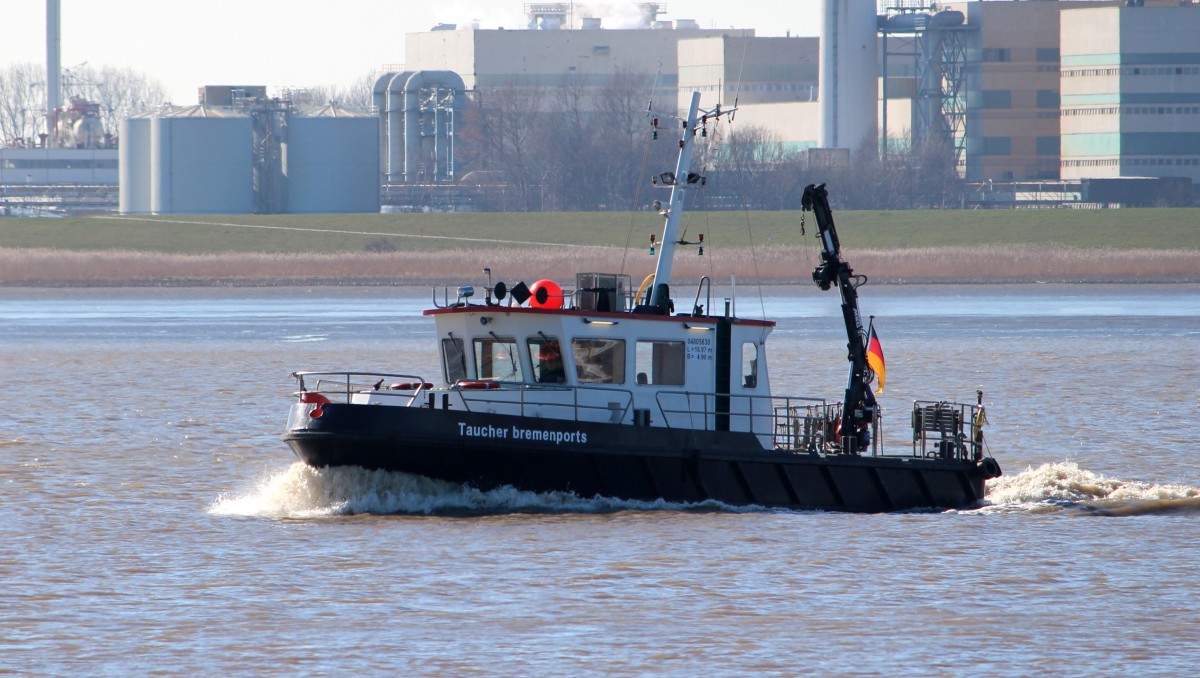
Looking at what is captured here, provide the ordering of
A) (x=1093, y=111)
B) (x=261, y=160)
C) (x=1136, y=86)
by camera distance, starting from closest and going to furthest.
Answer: (x=261, y=160) → (x=1136, y=86) → (x=1093, y=111)

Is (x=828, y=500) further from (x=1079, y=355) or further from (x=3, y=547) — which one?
(x=1079, y=355)

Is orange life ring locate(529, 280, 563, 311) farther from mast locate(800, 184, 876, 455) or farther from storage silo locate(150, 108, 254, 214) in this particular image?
storage silo locate(150, 108, 254, 214)

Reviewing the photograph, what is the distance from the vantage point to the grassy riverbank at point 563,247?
3078 inches

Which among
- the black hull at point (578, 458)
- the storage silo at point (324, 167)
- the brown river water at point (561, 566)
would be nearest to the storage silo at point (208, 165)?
the storage silo at point (324, 167)

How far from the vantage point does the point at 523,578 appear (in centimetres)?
1684

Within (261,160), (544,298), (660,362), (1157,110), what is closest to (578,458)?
(660,362)

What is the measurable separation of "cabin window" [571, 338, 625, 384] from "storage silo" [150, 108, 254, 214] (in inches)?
3434

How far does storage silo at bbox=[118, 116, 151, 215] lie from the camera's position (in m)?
112

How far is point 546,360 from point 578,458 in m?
1.26

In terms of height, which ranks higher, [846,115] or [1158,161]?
[846,115]

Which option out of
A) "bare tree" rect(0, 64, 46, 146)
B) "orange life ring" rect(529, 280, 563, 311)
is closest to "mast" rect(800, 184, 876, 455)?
"orange life ring" rect(529, 280, 563, 311)

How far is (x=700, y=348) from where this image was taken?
69.6ft

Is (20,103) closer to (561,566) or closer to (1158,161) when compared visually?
(1158,161)

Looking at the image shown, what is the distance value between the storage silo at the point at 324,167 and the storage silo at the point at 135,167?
999 centimetres
